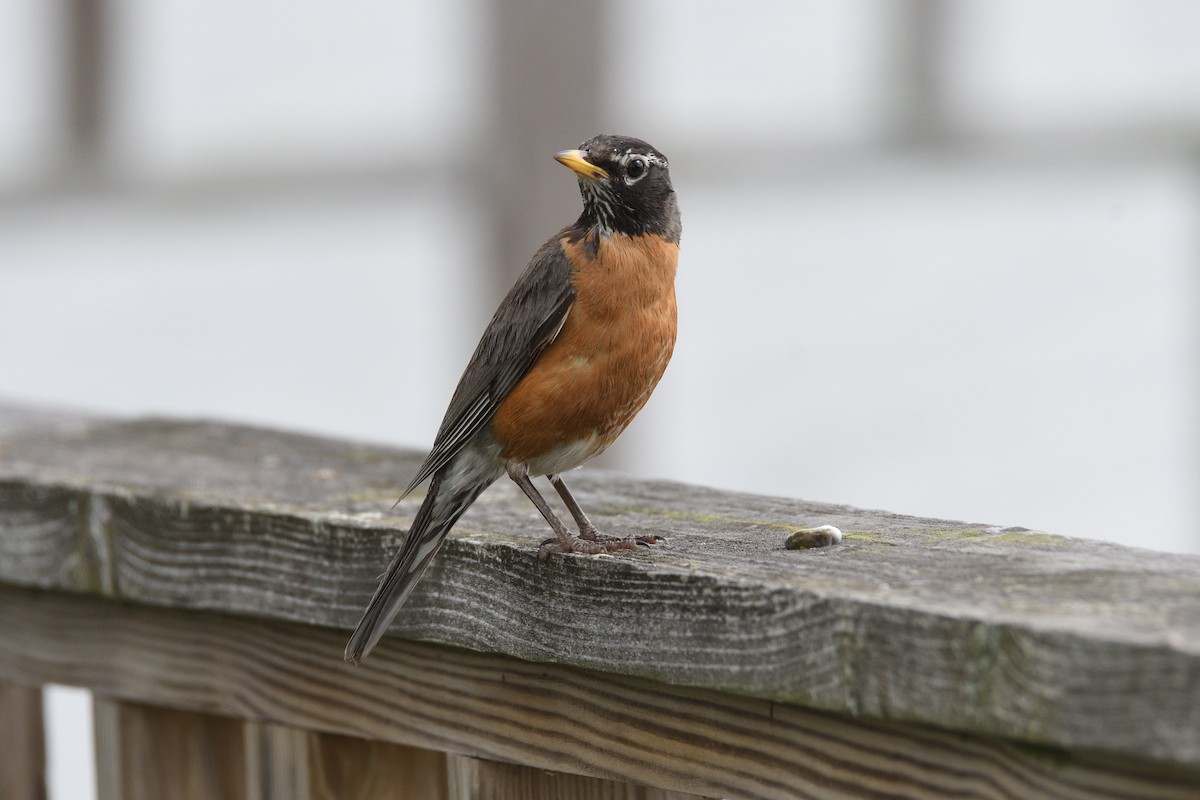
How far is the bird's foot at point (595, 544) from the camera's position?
2420 mm

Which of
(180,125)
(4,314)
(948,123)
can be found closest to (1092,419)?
(948,123)

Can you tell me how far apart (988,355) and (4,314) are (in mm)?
5227

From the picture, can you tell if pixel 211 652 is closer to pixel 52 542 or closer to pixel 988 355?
pixel 52 542

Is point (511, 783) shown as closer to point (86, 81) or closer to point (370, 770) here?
point (370, 770)

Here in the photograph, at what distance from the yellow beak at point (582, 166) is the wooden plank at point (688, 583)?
0.68m

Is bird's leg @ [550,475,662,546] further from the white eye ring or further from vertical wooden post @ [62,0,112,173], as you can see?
vertical wooden post @ [62,0,112,173]

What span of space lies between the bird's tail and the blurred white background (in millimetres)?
4159

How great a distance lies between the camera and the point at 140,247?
8086 millimetres

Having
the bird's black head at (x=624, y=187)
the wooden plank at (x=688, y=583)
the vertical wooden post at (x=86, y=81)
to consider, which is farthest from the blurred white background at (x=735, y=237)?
the wooden plank at (x=688, y=583)

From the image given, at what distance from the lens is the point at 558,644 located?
7.61ft

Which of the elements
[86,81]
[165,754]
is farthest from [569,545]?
[86,81]

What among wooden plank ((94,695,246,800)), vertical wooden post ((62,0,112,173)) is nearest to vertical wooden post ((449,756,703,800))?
wooden plank ((94,695,246,800))

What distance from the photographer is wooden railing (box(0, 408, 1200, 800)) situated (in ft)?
5.76

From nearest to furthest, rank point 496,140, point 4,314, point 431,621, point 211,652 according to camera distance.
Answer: point 431,621, point 211,652, point 496,140, point 4,314
